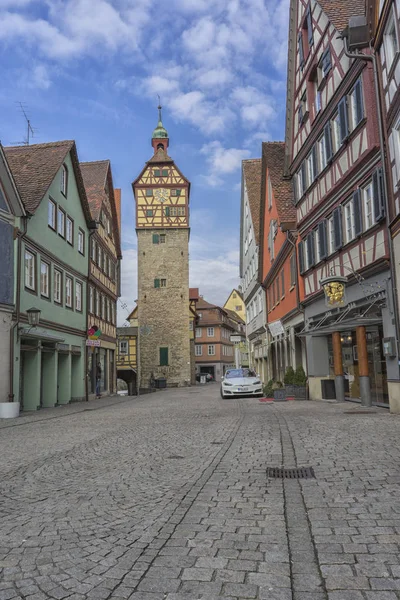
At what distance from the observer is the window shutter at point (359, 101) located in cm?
1378

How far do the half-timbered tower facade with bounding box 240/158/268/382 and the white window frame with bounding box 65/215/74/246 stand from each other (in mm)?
12238

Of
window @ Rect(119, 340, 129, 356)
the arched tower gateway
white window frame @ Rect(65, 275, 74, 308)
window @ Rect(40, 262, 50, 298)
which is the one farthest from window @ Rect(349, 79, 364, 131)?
window @ Rect(119, 340, 129, 356)

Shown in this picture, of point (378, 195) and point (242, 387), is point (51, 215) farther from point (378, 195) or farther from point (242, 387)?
point (378, 195)

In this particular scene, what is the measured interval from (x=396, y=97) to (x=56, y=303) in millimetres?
15661

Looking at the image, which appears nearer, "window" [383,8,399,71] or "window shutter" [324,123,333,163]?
"window" [383,8,399,71]

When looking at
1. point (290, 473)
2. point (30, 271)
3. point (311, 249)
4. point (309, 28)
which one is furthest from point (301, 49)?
point (290, 473)

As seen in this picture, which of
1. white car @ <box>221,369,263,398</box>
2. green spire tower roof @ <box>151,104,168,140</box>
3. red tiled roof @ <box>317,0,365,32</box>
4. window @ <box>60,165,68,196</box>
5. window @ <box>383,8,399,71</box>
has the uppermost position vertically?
green spire tower roof @ <box>151,104,168,140</box>

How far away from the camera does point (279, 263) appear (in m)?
25.2

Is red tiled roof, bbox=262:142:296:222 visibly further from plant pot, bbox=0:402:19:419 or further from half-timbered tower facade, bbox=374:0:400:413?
plant pot, bbox=0:402:19:419

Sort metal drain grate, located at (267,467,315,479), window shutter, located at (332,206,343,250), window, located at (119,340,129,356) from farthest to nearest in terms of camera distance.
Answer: window, located at (119,340,129,356) < window shutter, located at (332,206,343,250) < metal drain grate, located at (267,467,315,479)

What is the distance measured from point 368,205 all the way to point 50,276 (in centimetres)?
1320

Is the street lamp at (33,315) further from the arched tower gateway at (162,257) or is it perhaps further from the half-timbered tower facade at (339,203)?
the arched tower gateway at (162,257)

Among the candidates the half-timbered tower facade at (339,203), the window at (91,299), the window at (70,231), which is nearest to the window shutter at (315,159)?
the half-timbered tower facade at (339,203)

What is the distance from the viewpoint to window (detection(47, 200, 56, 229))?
848 inches
